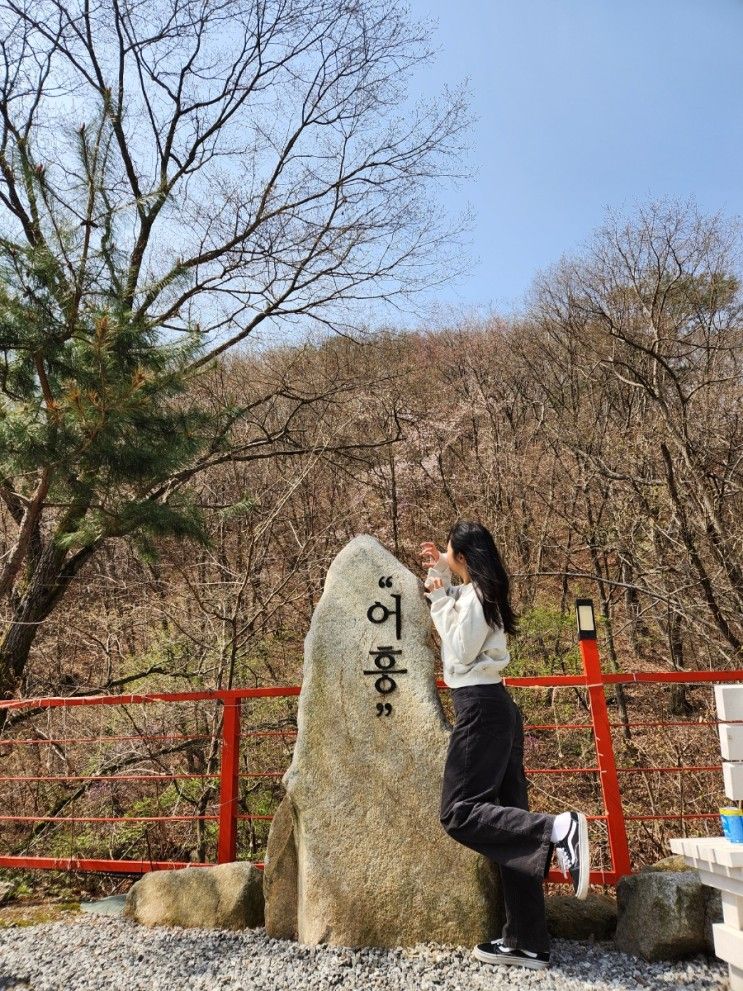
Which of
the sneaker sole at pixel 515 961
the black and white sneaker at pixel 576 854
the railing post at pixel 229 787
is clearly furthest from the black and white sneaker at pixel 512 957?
the railing post at pixel 229 787

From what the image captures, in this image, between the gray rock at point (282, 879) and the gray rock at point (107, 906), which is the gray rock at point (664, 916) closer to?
the gray rock at point (282, 879)

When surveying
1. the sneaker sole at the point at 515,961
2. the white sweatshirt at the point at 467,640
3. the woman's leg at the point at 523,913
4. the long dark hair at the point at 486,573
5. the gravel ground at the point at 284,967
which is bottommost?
the gravel ground at the point at 284,967

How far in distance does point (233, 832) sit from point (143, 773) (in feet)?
7.63

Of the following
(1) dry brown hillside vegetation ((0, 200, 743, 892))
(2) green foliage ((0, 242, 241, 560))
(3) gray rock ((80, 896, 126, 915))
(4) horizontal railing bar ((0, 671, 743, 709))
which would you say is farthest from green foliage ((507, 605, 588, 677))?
(3) gray rock ((80, 896, 126, 915))

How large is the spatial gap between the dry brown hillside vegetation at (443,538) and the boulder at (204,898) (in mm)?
573

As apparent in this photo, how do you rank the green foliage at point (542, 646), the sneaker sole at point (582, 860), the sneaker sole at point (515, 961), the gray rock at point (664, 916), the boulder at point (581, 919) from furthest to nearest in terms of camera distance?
the green foliage at point (542, 646) → the boulder at point (581, 919) → the gray rock at point (664, 916) → the sneaker sole at point (515, 961) → the sneaker sole at point (582, 860)

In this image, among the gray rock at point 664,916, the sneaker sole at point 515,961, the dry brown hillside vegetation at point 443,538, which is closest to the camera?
the sneaker sole at point 515,961

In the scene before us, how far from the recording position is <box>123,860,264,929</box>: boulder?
317cm

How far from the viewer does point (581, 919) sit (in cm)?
301

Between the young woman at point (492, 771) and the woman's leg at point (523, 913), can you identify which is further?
the woman's leg at point (523, 913)

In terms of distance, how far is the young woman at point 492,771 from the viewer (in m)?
2.43

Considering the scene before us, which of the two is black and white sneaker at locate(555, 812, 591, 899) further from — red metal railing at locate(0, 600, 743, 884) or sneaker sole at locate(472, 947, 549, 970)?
red metal railing at locate(0, 600, 743, 884)

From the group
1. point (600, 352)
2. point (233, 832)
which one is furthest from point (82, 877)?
point (600, 352)

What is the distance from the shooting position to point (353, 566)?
3305 mm
